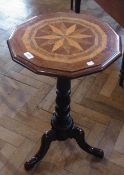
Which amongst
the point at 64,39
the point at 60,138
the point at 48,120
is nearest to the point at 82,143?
the point at 60,138

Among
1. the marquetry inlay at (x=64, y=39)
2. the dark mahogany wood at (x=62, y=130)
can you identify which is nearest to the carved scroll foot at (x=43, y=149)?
the dark mahogany wood at (x=62, y=130)

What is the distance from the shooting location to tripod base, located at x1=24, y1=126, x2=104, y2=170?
1450mm

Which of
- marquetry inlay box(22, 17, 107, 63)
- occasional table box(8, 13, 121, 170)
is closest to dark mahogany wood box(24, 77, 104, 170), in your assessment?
occasional table box(8, 13, 121, 170)

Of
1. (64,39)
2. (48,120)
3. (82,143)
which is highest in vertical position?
(64,39)

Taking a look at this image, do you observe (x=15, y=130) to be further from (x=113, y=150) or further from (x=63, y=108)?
(x=113, y=150)

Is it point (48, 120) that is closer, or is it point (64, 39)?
point (64, 39)

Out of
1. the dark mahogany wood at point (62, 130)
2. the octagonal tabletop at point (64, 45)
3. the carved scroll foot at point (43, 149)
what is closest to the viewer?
the octagonal tabletop at point (64, 45)

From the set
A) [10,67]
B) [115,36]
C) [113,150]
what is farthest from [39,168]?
[10,67]

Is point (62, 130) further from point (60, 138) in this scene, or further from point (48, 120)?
point (48, 120)

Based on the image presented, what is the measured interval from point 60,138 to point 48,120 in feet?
1.14

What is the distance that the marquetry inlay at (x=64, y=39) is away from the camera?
42.7 inches

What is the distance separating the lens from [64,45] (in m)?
1.13

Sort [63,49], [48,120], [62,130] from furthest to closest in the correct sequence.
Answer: [48,120], [62,130], [63,49]

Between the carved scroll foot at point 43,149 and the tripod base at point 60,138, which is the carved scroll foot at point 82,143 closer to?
the tripod base at point 60,138
